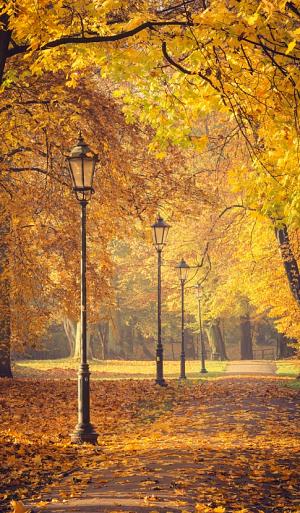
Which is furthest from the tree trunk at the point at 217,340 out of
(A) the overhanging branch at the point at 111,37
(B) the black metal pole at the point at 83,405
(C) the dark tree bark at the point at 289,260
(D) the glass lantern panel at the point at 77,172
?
(A) the overhanging branch at the point at 111,37

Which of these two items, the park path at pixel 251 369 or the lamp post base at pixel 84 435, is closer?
the lamp post base at pixel 84 435

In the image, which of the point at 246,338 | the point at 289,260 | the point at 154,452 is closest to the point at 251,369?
the point at 289,260

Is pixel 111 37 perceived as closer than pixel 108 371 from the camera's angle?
Yes

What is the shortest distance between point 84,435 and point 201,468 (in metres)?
3.45

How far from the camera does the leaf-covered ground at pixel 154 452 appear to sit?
25.8 ft

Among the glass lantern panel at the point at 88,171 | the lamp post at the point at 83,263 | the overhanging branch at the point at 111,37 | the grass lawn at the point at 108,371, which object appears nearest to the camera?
the overhanging branch at the point at 111,37

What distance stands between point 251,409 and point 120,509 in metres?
10.3

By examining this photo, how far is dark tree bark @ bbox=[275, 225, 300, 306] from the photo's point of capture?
23.9 m

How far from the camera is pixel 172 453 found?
1060cm

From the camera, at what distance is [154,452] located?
1084cm

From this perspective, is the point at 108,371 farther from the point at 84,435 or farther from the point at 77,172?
the point at 84,435

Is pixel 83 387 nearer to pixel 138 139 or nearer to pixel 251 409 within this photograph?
pixel 251 409

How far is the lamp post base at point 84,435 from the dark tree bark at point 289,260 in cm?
1262

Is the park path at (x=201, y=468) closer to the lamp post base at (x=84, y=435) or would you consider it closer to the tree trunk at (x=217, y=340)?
the lamp post base at (x=84, y=435)
